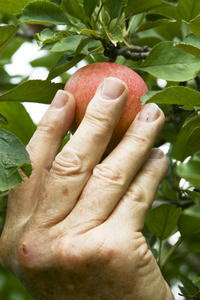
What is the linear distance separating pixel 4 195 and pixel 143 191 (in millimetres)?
621

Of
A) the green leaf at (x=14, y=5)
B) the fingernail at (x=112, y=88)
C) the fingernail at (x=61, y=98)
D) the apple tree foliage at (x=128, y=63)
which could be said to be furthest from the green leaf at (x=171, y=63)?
the green leaf at (x=14, y=5)

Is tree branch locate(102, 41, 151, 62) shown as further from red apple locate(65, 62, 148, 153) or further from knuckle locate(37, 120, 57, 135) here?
knuckle locate(37, 120, 57, 135)

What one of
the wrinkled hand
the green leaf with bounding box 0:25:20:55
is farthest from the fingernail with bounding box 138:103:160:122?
the green leaf with bounding box 0:25:20:55

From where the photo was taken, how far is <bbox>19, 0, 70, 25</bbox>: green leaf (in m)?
0.99

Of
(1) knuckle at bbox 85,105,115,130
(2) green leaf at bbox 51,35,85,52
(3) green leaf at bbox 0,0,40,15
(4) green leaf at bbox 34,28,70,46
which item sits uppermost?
(3) green leaf at bbox 0,0,40,15

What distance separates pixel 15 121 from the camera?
133 cm

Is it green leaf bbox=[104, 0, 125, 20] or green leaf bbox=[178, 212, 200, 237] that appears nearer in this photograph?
green leaf bbox=[104, 0, 125, 20]

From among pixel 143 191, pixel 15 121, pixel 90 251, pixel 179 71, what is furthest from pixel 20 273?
pixel 179 71

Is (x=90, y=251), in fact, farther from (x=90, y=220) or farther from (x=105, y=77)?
(x=105, y=77)

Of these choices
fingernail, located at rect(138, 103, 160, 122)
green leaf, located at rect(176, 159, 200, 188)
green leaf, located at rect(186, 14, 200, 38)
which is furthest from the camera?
fingernail, located at rect(138, 103, 160, 122)

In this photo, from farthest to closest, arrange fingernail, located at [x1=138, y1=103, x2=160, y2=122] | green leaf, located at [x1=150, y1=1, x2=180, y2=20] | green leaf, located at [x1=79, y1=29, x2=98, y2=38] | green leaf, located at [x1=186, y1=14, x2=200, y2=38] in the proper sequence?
green leaf, located at [x1=150, y1=1, x2=180, y2=20] < fingernail, located at [x1=138, y1=103, x2=160, y2=122] < green leaf, located at [x1=79, y1=29, x2=98, y2=38] < green leaf, located at [x1=186, y1=14, x2=200, y2=38]

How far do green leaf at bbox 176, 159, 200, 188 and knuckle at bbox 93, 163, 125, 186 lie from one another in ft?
1.36

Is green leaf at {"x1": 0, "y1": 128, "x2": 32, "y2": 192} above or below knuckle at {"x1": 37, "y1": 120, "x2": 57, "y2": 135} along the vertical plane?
above

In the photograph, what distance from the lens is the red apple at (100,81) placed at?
104 centimetres
